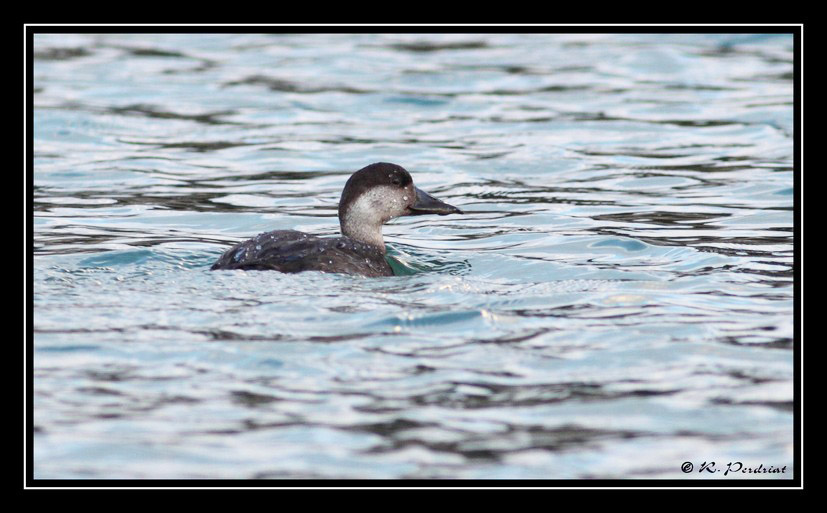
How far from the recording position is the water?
519cm

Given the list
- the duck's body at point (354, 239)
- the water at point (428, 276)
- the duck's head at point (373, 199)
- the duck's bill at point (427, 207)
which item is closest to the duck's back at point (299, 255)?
the duck's body at point (354, 239)

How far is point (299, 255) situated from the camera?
7.77 metres

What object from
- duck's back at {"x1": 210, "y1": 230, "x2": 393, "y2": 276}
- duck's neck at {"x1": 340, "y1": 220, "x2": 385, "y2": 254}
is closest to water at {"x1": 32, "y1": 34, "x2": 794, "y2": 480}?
duck's back at {"x1": 210, "y1": 230, "x2": 393, "y2": 276}

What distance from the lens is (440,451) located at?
16.6 feet

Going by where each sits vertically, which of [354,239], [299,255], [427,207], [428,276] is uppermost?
[427,207]

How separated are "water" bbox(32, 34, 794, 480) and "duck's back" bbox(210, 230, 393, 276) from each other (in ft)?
0.44

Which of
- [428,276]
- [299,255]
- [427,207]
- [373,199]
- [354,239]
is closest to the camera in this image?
[299,255]

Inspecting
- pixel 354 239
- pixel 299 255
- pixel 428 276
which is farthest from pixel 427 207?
pixel 299 255

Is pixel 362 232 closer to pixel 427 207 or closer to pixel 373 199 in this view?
pixel 373 199

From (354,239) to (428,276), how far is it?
71cm

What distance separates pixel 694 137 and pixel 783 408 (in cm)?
903
